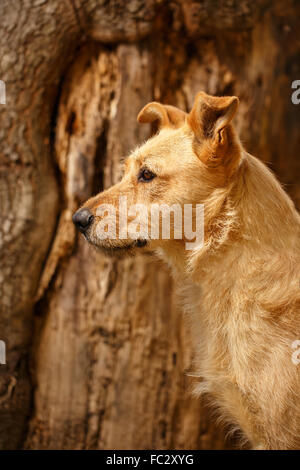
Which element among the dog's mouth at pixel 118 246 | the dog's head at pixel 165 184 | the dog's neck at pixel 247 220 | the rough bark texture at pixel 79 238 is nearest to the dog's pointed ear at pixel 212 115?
the dog's head at pixel 165 184

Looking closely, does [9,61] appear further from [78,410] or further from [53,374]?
[78,410]

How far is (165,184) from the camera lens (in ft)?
9.09

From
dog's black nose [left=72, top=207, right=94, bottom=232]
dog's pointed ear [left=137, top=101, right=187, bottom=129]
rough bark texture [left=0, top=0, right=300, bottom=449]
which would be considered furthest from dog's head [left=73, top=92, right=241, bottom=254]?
rough bark texture [left=0, top=0, right=300, bottom=449]

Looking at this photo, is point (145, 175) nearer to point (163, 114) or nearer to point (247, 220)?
point (163, 114)

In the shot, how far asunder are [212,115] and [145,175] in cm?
52

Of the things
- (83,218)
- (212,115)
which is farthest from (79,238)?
(212,115)

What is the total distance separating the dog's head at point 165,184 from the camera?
2.65 meters

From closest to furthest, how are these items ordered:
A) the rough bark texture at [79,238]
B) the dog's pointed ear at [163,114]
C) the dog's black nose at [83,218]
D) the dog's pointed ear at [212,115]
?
1. the dog's pointed ear at [212,115]
2. the dog's black nose at [83,218]
3. the dog's pointed ear at [163,114]
4. the rough bark texture at [79,238]

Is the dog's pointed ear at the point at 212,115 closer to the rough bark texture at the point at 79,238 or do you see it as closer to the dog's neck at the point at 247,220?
the dog's neck at the point at 247,220

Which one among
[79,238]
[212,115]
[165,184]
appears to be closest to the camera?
[212,115]

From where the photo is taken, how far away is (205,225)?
2.71 meters

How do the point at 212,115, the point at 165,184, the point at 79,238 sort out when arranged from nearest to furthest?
1. the point at 212,115
2. the point at 165,184
3. the point at 79,238

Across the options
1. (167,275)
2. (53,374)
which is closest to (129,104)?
(167,275)

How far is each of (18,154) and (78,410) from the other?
192 cm
